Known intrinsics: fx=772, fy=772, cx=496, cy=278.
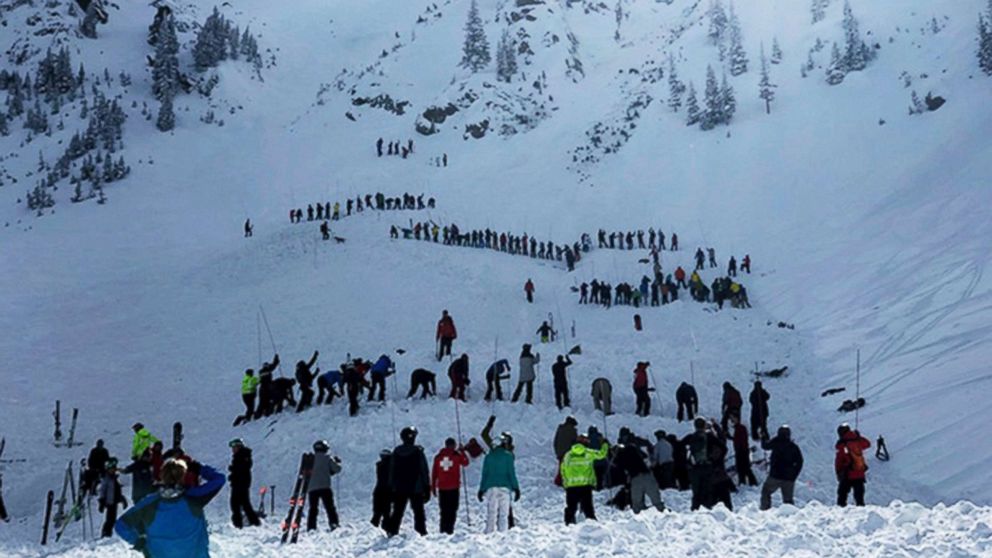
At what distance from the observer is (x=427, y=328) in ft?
90.0

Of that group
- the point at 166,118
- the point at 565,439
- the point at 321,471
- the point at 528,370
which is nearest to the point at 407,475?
the point at 321,471

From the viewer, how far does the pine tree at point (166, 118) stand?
71.0 metres

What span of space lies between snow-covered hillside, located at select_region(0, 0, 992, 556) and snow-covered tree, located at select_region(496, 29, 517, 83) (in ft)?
3.61

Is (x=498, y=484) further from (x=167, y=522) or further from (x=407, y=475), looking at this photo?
(x=167, y=522)

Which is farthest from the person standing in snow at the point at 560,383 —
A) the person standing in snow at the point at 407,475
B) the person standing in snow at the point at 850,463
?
the person standing in snow at the point at 407,475

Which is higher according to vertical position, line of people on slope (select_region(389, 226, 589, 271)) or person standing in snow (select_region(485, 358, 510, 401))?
line of people on slope (select_region(389, 226, 589, 271))

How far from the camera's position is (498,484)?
10.2 meters

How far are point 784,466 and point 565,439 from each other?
3.99m

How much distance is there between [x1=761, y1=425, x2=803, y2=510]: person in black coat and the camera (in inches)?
Result: 425

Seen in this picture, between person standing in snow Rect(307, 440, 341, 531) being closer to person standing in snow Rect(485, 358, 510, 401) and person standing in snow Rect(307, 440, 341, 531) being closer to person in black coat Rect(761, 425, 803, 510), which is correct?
person in black coat Rect(761, 425, 803, 510)

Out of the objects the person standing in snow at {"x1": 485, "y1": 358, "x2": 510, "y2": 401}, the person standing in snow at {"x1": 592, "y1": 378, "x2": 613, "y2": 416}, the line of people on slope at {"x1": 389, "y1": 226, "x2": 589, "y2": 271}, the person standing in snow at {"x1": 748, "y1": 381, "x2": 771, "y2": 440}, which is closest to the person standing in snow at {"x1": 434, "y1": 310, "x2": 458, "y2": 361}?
the person standing in snow at {"x1": 485, "y1": 358, "x2": 510, "y2": 401}

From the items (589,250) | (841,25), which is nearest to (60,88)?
(589,250)

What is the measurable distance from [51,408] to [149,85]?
68014 mm

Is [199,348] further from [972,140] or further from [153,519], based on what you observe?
[972,140]
